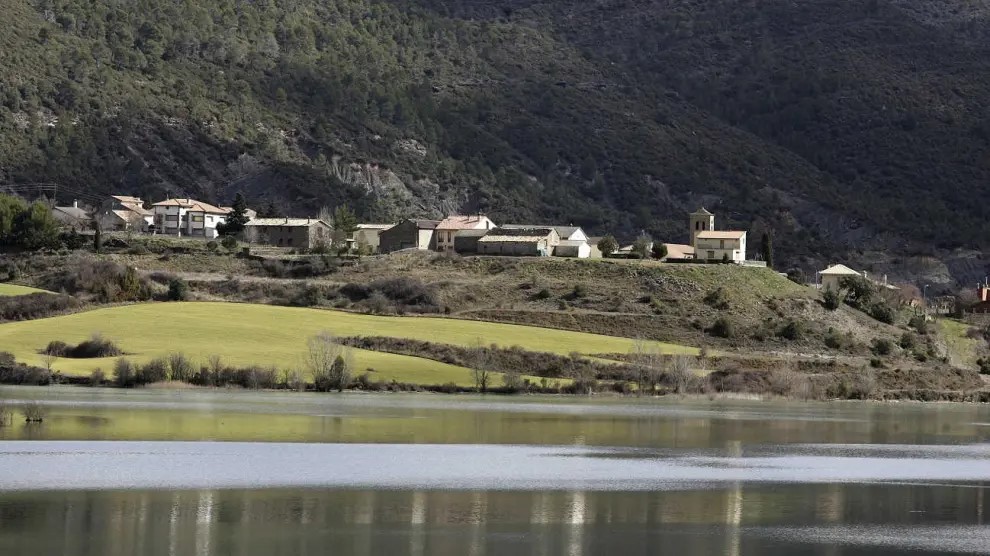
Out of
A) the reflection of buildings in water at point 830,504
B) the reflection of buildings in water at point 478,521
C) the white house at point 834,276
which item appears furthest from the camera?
the white house at point 834,276

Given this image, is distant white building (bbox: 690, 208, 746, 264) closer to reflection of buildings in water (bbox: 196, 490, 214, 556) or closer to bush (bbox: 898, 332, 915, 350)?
bush (bbox: 898, 332, 915, 350)

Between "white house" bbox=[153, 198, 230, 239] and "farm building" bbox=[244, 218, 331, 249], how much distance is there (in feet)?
16.5

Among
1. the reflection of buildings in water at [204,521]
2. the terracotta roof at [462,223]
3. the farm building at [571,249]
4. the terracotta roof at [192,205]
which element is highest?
the terracotta roof at [192,205]

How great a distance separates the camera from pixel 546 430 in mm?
61531

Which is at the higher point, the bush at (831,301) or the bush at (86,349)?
the bush at (831,301)

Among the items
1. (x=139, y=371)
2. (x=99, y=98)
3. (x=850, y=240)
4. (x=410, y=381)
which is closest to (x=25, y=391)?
(x=139, y=371)

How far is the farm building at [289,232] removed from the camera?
5344 inches

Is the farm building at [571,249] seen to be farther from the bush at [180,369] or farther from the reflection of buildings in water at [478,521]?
the reflection of buildings in water at [478,521]

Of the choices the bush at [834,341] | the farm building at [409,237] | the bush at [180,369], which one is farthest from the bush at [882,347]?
the bush at [180,369]

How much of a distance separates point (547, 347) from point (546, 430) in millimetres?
31726

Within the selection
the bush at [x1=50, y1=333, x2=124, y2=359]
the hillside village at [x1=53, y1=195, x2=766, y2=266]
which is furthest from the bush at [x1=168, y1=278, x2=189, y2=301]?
the hillside village at [x1=53, y1=195, x2=766, y2=266]

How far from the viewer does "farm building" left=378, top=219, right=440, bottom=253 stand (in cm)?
13650

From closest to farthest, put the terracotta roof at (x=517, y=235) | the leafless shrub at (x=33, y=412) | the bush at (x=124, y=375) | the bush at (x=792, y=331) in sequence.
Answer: the leafless shrub at (x=33, y=412) < the bush at (x=124, y=375) < the bush at (x=792, y=331) < the terracotta roof at (x=517, y=235)

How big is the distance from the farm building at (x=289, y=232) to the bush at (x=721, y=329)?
4074cm
